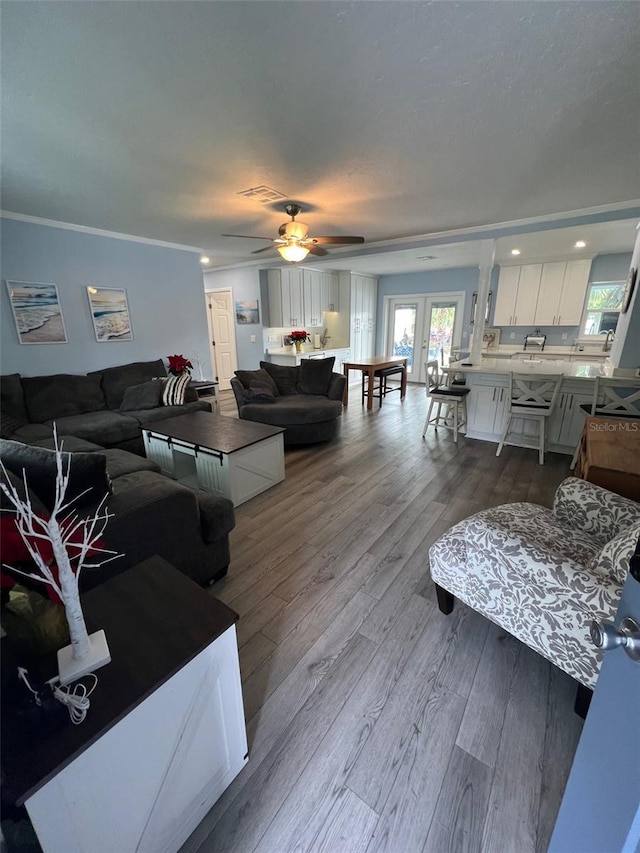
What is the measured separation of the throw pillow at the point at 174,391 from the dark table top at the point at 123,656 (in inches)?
131

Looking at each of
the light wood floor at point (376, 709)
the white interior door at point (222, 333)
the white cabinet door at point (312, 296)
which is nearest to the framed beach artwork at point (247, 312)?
the white interior door at point (222, 333)

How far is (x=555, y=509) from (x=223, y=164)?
10.2 feet

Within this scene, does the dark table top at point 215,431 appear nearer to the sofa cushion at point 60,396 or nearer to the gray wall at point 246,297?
the sofa cushion at point 60,396

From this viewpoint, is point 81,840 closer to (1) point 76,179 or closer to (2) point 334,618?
(2) point 334,618

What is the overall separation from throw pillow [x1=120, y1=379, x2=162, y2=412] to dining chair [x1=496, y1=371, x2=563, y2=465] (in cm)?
410

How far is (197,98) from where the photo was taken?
173 centimetres

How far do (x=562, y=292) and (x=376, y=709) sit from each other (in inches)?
261

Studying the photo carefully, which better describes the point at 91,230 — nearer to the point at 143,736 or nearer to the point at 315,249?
the point at 315,249

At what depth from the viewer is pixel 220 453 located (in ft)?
8.57

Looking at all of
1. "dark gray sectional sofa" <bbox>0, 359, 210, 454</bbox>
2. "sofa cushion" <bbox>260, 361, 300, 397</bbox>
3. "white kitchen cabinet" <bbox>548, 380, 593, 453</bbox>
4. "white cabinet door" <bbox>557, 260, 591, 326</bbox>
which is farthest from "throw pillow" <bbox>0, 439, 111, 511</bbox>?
"white cabinet door" <bbox>557, 260, 591, 326</bbox>

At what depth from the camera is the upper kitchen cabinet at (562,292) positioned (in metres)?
5.48

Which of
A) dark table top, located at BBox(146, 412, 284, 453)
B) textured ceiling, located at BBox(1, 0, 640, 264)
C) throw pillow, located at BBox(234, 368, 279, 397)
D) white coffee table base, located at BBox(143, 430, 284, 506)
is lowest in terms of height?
white coffee table base, located at BBox(143, 430, 284, 506)

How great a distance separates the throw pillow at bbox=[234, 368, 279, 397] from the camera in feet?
14.3

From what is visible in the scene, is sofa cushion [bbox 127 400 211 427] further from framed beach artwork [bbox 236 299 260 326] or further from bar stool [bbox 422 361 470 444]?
bar stool [bbox 422 361 470 444]
